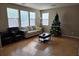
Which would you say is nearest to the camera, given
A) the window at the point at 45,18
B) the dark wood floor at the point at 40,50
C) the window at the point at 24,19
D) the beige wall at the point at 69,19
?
the dark wood floor at the point at 40,50

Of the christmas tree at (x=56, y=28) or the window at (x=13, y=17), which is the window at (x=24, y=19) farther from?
the christmas tree at (x=56, y=28)

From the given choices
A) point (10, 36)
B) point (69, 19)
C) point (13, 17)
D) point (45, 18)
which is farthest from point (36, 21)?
point (10, 36)

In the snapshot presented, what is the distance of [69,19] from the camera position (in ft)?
17.9

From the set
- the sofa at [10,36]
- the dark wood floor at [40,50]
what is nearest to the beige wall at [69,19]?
the dark wood floor at [40,50]

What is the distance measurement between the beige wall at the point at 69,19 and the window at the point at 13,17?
2830 millimetres

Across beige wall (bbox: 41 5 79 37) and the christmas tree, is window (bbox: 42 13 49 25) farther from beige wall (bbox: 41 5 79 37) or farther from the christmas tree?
the christmas tree

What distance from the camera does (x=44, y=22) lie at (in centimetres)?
688

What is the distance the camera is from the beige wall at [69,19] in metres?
5.14

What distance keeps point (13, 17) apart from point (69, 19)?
3720 mm

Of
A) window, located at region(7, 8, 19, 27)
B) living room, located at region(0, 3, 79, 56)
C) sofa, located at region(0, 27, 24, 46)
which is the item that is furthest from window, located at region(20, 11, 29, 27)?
sofa, located at region(0, 27, 24, 46)

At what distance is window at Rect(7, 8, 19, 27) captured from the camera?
460 cm

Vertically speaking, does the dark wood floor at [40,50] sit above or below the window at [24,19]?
below

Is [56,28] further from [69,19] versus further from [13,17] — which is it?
[13,17]

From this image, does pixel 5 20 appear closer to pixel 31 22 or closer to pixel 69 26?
pixel 31 22
